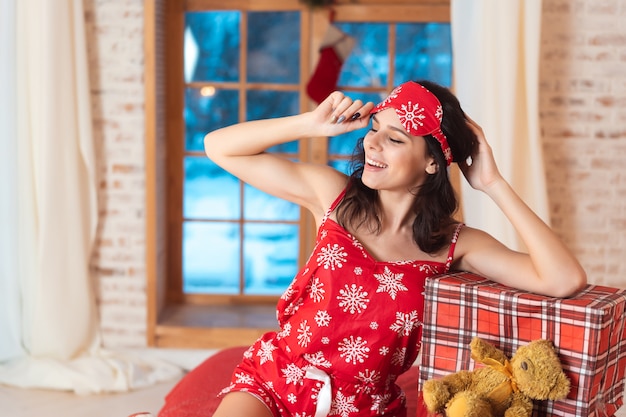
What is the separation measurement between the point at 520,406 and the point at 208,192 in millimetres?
2947

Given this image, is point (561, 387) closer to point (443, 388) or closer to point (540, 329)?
point (540, 329)

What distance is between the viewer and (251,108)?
4.41m

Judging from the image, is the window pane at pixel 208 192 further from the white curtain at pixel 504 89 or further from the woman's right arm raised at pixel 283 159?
the woman's right arm raised at pixel 283 159

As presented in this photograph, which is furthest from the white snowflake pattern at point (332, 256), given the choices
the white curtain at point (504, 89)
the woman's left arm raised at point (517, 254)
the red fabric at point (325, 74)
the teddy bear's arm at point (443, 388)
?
the red fabric at point (325, 74)

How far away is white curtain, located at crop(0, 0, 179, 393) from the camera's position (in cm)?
380

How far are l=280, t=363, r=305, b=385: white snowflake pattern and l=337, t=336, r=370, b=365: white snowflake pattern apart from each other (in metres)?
0.13

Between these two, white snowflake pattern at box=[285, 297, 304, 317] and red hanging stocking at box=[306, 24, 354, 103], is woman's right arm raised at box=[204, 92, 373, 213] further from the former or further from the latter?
red hanging stocking at box=[306, 24, 354, 103]

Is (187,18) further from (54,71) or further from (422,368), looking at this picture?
(422,368)

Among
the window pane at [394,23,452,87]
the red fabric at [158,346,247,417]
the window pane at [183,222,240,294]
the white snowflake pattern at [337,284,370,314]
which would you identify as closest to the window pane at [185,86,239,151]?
the window pane at [183,222,240,294]

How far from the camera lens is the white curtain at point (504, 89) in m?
3.64

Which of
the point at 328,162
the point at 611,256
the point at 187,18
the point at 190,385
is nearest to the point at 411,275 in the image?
the point at 190,385

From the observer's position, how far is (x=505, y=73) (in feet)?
12.0

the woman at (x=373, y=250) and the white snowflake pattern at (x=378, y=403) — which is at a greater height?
the woman at (x=373, y=250)

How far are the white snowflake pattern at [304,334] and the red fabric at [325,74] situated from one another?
2.21m
